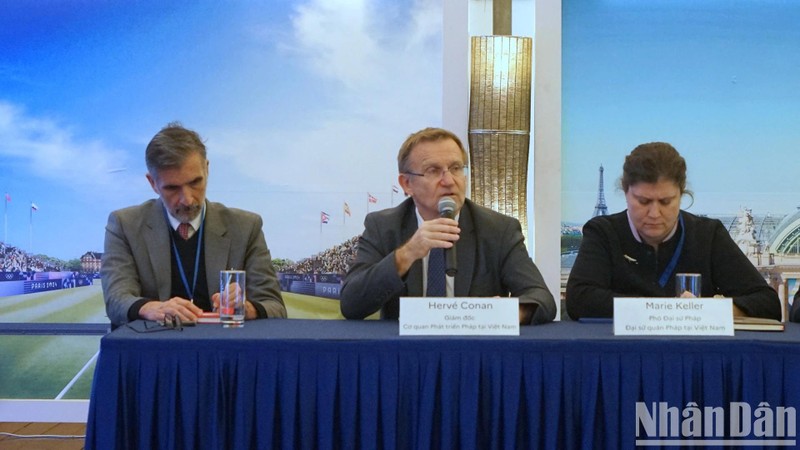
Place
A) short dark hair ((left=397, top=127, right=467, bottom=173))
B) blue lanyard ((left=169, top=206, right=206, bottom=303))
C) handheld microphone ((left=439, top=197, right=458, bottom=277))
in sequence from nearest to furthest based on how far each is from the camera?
handheld microphone ((left=439, top=197, right=458, bottom=277)) → short dark hair ((left=397, top=127, right=467, bottom=173)) → blue lanyard ((left=169, top=206, right=206, bottom=303))

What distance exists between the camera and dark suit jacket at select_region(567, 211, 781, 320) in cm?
266

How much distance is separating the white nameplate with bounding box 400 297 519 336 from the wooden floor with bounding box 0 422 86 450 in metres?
2.51

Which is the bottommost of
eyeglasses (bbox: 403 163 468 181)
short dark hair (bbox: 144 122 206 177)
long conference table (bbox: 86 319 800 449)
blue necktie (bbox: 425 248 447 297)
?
long conference table (bbox: 86 319 800 449)

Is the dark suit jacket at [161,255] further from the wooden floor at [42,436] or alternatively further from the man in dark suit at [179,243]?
the wooden floor at [42,436]

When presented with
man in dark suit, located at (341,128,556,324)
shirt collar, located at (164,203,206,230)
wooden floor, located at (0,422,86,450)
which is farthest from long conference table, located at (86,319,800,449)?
wooden floor, located at (0,422,86,450)

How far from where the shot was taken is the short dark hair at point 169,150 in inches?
104

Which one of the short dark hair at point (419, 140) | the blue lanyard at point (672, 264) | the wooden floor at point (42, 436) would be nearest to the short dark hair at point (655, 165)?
the blue lanyard at point (672, 264)

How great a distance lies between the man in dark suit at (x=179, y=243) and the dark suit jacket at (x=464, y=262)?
0.34 metres

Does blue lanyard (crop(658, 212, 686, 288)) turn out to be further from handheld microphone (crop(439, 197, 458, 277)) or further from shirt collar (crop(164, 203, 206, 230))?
shirt collar (crop(164, 203, 206, 230))

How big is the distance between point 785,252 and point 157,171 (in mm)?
3275

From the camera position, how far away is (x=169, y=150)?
8.65 feet

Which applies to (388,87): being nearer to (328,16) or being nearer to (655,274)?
(328,16)

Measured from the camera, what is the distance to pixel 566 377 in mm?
1811

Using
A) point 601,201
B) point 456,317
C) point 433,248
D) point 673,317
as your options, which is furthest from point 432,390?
point 601,201
